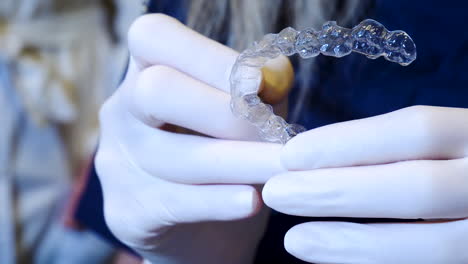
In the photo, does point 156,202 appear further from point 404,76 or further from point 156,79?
point 404,76

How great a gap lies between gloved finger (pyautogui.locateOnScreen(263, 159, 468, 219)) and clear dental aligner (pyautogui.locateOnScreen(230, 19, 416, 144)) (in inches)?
1.9

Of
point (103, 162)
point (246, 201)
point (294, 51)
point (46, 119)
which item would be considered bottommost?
point (46, 119)

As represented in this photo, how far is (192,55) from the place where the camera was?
1.38ft

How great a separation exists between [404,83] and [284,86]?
117mm

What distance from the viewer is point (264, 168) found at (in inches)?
14.5

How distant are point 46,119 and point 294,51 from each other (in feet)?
2.67

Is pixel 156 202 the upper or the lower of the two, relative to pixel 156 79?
lower

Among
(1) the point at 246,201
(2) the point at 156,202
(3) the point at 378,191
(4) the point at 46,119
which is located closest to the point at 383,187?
(3) the point at 378,191

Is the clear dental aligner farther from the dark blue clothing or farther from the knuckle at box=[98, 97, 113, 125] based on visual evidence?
the knuckle at box=[98, 97, 113, 125]

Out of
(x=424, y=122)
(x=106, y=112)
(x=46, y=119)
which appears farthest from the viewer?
(x=46, y=119)

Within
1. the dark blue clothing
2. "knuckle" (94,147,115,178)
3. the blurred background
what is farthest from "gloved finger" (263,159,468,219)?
the blurred background

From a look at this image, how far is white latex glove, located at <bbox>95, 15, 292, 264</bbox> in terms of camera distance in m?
0.39

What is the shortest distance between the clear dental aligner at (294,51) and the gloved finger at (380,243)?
75 millimetres

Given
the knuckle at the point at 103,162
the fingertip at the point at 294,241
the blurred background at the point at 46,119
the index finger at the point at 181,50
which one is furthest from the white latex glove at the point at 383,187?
the blurred background at the point at 46,119
